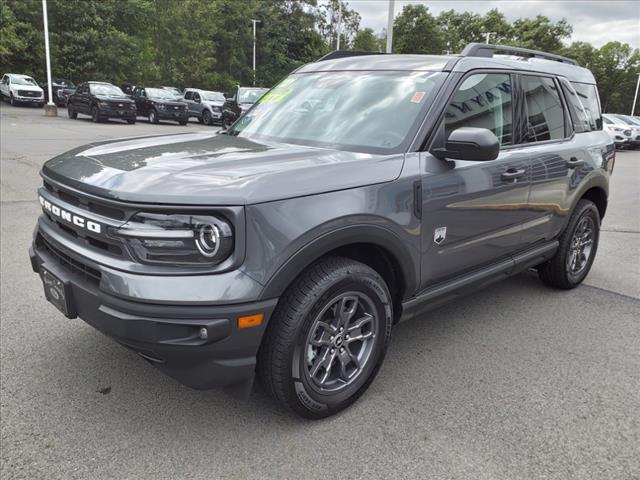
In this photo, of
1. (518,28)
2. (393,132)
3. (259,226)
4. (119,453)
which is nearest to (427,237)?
(393,132)

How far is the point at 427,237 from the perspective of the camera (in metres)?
2.92

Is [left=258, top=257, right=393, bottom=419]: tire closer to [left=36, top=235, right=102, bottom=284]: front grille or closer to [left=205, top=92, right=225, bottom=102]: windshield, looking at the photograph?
[left=36, top=235, right=102, bottom=284]: front grille

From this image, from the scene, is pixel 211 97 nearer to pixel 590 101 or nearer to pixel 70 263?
pixel 590 101

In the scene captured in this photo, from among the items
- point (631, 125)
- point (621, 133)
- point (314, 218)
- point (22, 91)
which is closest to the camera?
point (314, 218)

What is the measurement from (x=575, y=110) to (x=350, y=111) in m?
2.27

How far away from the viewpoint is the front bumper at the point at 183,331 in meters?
2.12

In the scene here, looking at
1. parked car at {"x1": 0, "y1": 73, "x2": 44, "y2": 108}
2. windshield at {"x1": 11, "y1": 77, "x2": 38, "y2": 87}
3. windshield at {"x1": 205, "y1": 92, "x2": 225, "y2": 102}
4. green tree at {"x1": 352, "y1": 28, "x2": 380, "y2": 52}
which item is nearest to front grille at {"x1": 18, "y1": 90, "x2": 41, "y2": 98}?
parked car at {"x1": 0, "y1": 73, "x2": 44, "y2": 108}

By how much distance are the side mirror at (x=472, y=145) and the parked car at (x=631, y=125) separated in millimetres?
25209

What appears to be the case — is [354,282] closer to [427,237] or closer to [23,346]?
[427,237]

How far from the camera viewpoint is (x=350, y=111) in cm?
326

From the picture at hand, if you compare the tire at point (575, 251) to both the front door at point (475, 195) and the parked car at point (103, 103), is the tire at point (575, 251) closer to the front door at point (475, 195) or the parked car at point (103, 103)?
the front door at point (475, 195)

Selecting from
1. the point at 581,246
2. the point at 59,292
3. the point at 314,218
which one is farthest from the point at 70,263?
the point at 581,246

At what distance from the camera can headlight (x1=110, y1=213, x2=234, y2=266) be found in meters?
2.15

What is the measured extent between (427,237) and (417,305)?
0.41 meters
